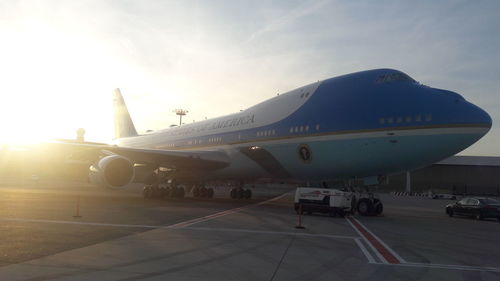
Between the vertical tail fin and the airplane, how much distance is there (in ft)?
56.4

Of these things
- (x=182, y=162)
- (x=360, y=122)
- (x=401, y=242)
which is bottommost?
(x=401, y=242)

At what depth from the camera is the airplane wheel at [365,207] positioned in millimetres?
19453

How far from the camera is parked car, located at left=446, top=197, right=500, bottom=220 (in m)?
22.3

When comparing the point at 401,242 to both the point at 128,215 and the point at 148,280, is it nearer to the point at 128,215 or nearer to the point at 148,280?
the point at 148,280

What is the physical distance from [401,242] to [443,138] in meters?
6.05

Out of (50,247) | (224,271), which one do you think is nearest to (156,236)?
(50,247)

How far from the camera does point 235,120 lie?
25672mm

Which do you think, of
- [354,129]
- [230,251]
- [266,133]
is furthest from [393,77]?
[230,251]

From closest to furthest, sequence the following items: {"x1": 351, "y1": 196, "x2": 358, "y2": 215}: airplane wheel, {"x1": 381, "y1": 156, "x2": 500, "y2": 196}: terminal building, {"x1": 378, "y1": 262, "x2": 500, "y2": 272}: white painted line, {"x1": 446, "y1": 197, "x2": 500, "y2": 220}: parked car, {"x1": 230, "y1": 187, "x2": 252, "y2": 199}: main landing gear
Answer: {"x1": 378, "y1": 262, "x2": 500, "y2": 272}: white painted line < {"x1": 351, "y1": 196, "x2": 358, "y2": 215}: airplane wheel < {"x1": 446, "y1": 197, "x2": 500, "y2": 220}: parked car < {"x1": 230, "y1": 187, "x2": 252, "y2": 199}: main landing gear < {"x1": 381, "y1": 156, "x2": 500, "y2": 196}: terminal building

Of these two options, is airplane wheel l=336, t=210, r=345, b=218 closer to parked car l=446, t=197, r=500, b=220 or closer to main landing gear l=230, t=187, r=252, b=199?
parked car l=446, t=197, r=500, b=220

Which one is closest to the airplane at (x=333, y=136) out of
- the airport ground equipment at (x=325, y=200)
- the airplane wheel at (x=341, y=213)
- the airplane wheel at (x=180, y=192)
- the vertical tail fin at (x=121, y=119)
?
the airport ground equipment at (x=325, y=200)

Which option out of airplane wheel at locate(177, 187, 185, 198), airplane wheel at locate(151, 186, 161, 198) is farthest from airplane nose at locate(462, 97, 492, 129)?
airplane wheel at locate(151, 186, 161, 198)

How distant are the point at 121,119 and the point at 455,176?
54029mm

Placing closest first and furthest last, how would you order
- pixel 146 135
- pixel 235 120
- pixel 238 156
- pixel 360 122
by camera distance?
pixel 360 122, pixel 238 156, pixel 235 120, pixel 146 135
